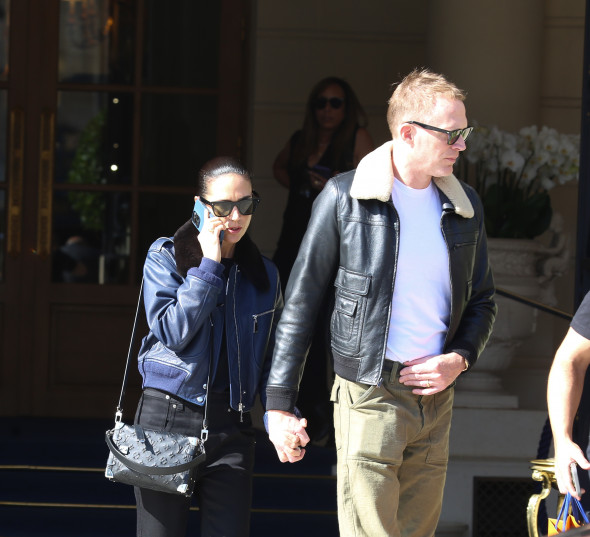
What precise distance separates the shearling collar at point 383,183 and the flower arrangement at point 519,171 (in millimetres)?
2380

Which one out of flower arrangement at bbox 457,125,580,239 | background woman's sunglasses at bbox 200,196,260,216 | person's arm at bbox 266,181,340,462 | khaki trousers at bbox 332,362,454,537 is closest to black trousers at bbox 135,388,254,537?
person's arm at bbox 266,181,340,462

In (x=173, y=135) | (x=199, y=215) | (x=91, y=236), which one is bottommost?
(x=91, y=236)

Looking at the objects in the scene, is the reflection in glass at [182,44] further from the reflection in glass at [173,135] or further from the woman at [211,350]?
the woman at [211,350]

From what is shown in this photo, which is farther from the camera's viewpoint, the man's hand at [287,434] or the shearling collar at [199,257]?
the shearling collar at [199,257]

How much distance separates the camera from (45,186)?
21.0 ft

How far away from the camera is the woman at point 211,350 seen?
2908 mm

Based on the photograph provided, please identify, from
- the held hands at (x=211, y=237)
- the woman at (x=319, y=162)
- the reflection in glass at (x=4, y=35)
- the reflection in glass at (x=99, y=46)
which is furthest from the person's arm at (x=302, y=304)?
the reflection in glass at (x=4, y=35)

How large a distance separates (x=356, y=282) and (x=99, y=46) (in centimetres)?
414

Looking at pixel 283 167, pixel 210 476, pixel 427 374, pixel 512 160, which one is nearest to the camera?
pixel 427 374

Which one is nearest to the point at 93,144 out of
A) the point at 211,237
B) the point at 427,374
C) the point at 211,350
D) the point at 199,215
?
the point at 199,215

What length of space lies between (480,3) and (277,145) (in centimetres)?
158

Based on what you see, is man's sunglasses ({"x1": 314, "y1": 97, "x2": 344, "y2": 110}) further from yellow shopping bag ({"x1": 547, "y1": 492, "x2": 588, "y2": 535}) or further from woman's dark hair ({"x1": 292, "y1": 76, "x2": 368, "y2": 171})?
yellow shopping bag ({"x1": 547, "y1": 492, "x2": 588, "y2": 535})

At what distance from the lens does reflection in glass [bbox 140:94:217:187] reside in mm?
6457

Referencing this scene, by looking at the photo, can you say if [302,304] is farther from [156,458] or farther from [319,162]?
[319,162]
